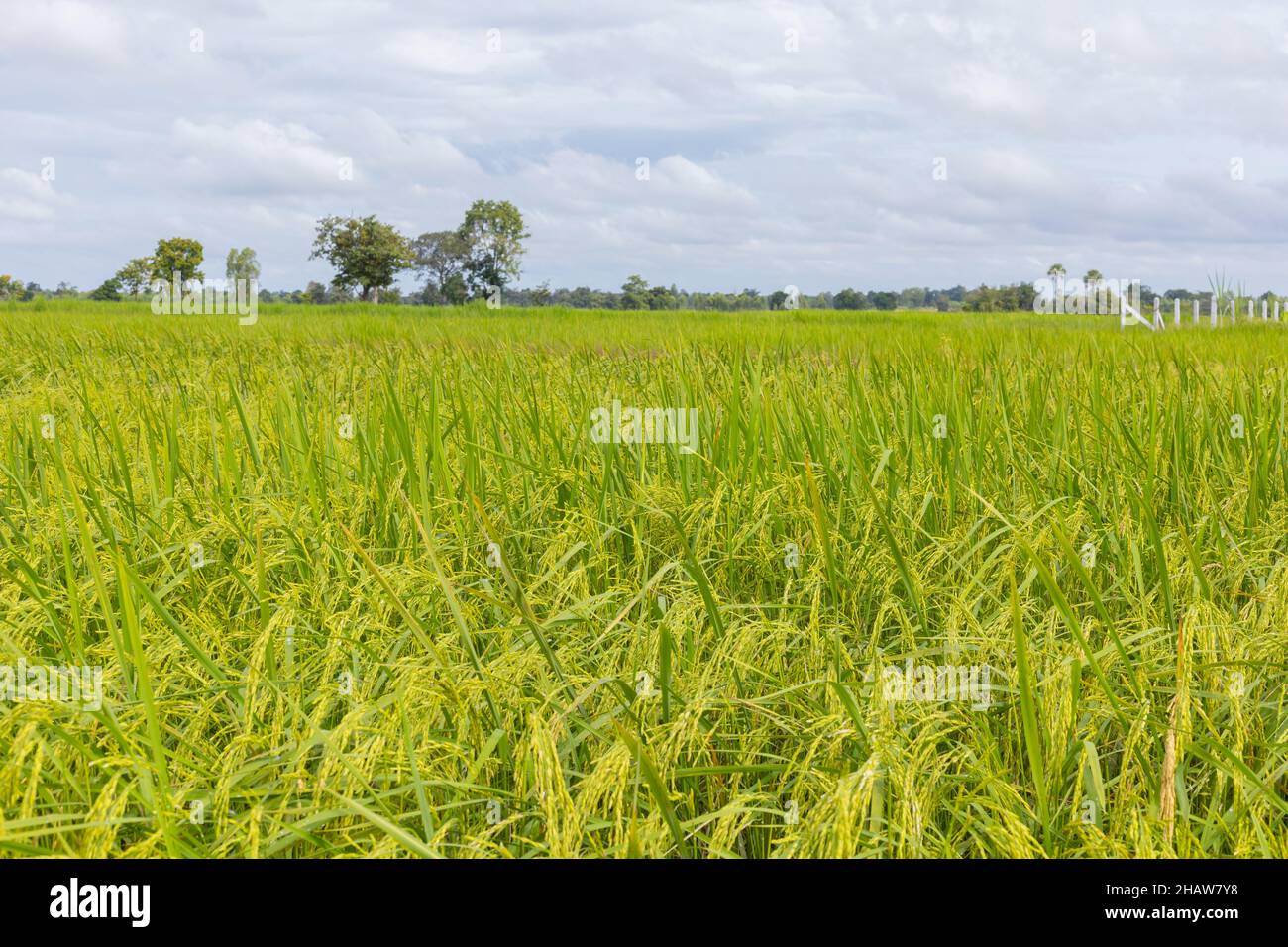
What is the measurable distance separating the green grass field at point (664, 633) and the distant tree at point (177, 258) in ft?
193

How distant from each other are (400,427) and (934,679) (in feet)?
5.68

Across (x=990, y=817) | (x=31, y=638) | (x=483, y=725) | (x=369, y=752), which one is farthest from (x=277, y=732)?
(x=990, y=817)

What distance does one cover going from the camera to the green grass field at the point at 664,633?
133 centimetres

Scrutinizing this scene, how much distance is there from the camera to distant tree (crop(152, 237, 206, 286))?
5456 cm

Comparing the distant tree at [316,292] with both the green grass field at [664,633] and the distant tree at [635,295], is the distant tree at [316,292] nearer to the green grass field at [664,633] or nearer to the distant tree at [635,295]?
the distant tree at [635,295]

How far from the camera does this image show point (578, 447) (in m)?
2.92

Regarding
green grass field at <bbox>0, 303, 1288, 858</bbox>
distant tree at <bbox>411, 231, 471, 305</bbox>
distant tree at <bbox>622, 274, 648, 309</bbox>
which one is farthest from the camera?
distant tree at <bbox>411, 231, 471, 305</bbox>

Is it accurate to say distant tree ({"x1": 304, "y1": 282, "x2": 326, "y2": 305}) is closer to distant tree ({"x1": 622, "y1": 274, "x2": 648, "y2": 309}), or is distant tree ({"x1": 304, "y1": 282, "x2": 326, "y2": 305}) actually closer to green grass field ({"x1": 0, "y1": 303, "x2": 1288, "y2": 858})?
distant tree ({"x1": 622, "y1": 274, "x2": 648, "y2": 309})

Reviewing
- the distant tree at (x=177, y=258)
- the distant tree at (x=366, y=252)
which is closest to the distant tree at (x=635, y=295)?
the distant tree at (x=366, y=252)

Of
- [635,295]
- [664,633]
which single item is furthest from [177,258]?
[664,633]

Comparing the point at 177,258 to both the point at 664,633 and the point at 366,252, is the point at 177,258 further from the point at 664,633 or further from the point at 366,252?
the point at 664,633

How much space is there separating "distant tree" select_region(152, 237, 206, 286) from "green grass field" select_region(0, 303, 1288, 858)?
5887 cm

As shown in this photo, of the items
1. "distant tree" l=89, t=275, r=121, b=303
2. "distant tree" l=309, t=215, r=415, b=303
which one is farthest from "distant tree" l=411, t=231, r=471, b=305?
"distant tree" l=89, t=275, r=121, b=303

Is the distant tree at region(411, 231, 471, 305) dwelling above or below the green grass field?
above
